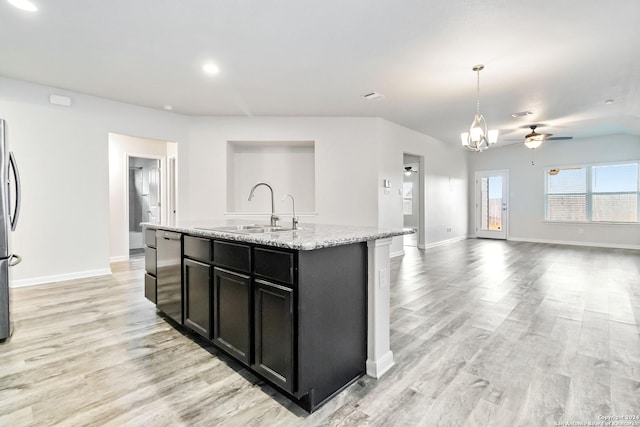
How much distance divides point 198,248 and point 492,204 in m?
9.35

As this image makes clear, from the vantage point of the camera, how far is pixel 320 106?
5090 mm

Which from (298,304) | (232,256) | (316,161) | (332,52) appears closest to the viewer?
(298,304)

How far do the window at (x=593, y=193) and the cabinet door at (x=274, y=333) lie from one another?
924 cm

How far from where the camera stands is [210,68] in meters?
3.64

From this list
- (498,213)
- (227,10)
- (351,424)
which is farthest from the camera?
(498,213)

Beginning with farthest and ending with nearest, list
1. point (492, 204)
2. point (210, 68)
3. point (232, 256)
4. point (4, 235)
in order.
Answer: point (492, 204), point (210, 68), point (4, 235), point (232, 256)

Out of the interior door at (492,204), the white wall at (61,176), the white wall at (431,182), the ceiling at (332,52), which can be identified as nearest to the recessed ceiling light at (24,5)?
the ceiling at (332,52)

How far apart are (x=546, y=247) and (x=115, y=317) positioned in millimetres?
8687

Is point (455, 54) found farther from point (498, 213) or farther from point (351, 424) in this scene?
point (498, 213)

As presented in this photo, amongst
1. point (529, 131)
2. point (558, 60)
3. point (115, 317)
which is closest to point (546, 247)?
point (529, 131)

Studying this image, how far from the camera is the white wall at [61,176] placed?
13.4 ft

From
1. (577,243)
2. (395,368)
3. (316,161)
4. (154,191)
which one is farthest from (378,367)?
(577,243)

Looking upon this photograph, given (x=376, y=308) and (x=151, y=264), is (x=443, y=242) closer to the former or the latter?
(x=376, y=308)

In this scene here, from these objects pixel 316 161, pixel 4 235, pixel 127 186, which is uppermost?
pixel 316 161
